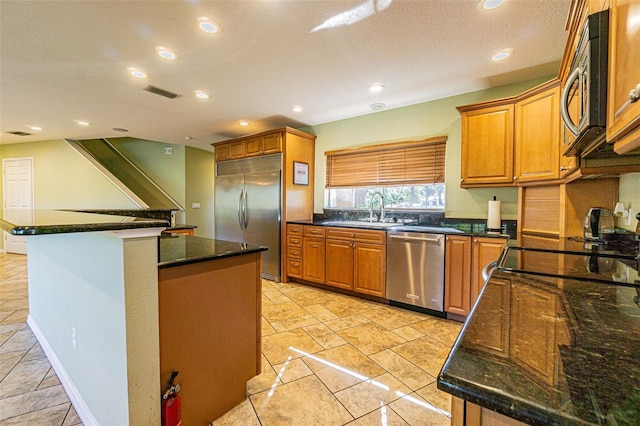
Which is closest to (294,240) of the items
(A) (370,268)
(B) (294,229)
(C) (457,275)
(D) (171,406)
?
(B) (294,229)

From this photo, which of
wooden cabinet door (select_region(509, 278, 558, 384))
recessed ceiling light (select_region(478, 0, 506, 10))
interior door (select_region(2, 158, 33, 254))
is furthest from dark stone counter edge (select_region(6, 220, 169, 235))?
interior door (select_region(2, 158, 33, 254))

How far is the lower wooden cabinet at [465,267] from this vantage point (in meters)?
2.61

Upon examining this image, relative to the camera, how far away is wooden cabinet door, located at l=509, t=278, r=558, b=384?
47cm

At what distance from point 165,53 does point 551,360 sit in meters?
2.97

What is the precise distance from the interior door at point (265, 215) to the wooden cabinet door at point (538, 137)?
2879 millimetres

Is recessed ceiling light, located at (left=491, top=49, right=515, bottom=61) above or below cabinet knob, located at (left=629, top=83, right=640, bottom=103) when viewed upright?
above

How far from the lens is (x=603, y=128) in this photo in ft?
3.38

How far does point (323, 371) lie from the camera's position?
1976 mm

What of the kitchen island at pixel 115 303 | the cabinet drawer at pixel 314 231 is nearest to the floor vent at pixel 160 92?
the kitchen island at pixel 115 303

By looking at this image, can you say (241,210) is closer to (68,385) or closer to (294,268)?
(294,268)

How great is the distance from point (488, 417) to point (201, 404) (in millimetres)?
1469

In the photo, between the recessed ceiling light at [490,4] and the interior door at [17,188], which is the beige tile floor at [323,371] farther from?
the interior door at [17,188]

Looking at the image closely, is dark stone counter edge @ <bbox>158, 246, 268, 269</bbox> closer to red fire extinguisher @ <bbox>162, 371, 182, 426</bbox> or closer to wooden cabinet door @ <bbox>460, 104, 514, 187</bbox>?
red fire extinguisher @ <bbox>162, 371, 182, 426</bbox>

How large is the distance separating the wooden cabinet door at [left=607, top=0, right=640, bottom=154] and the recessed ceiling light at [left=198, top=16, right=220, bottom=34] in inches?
82.3
